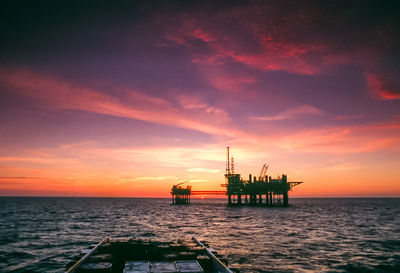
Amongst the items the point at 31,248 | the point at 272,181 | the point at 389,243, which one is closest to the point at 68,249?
the point at 31,248

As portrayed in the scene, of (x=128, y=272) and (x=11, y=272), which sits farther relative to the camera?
(x=11, y=272)

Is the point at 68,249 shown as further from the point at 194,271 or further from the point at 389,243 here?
the point at 389,243

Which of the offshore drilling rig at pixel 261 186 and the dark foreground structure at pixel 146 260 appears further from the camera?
the offshore drilling rig at pixel 261 186

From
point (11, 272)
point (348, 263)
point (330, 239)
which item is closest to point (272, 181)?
point (330, 239)

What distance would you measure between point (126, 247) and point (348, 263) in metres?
14.8

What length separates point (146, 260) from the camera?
10.7 meters

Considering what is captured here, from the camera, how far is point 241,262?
18406mm

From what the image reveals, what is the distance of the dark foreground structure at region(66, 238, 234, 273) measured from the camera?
8430mm

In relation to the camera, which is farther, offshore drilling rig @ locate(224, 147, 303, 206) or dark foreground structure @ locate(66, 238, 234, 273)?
offshore drilling rig @ locate(224, 147, 303, 206)

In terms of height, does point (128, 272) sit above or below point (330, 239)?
above

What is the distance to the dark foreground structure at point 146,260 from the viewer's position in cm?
843

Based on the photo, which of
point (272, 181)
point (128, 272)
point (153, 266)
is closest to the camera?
point (128, 272)

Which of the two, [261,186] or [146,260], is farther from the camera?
[261,186]

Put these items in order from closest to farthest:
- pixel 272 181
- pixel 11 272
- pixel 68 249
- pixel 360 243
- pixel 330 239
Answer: pixel 11 272, pixel 68 249, pixel 360 243, pixel 330 239, pixel 272 181
